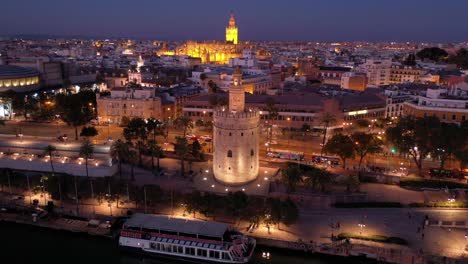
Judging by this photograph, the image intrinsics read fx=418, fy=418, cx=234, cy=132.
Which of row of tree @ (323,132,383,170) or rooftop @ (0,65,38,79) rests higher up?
rooftop @ (0,65,38,79)

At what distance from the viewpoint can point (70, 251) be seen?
35.9 metres

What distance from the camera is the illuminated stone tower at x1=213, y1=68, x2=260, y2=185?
1677 inches

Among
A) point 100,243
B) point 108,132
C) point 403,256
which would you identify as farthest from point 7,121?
point 403,256

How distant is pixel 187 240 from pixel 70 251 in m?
10.6

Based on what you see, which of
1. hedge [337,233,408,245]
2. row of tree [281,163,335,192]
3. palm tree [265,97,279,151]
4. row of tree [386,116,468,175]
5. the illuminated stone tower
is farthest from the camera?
palm tree [265,97,279,151]

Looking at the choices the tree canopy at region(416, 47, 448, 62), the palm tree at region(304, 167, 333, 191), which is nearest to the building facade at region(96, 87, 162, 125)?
the palm tree at region(304, 167, 333, 191)

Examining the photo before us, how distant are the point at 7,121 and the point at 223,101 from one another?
38555 mm

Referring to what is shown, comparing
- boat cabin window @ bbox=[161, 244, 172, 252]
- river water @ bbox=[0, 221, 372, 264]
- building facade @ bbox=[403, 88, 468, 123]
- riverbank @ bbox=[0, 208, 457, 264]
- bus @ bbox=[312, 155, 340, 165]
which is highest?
building facade @ bbox=[403, 88, 468, 123]

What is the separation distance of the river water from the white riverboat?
3.68 feet

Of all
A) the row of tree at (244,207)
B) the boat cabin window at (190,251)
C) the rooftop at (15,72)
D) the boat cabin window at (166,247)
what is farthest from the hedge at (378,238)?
the rooftop at (15,72)

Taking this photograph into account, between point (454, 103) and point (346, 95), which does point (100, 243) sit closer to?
point (454, 103)

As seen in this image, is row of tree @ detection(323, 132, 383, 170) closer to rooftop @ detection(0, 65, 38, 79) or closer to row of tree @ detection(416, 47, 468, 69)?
rooftop @ detection(0, 65, 38, 79)

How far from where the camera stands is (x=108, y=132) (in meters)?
64.4

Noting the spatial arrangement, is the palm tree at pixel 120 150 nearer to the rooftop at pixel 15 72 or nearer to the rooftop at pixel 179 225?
the rooftop at pixel 179 225
